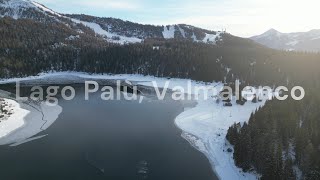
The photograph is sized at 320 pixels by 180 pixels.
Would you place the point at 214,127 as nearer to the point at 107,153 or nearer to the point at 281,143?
the point at 281,143

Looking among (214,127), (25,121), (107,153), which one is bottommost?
(107,153)

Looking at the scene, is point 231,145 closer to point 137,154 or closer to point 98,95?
point 137,154

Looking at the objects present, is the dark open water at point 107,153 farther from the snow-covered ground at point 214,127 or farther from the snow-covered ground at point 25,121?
the snow-covered ground at point 25,121

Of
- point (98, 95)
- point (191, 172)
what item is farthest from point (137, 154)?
point (98, 95)

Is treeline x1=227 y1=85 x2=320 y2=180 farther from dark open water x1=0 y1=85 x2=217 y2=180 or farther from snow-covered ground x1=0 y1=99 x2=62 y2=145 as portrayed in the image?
snow-covered ground x1=0 y1=99 x2=62 y2=145

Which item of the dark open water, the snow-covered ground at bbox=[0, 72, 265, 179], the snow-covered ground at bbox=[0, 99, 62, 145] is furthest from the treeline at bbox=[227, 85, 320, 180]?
the snow-covered ground at bbox=[0, 99, 62, 145]

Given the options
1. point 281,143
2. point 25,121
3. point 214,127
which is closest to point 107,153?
point 214,127

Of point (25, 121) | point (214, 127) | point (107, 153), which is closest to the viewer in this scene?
point (107, 153)

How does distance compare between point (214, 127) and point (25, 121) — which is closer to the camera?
point (214, 127)
